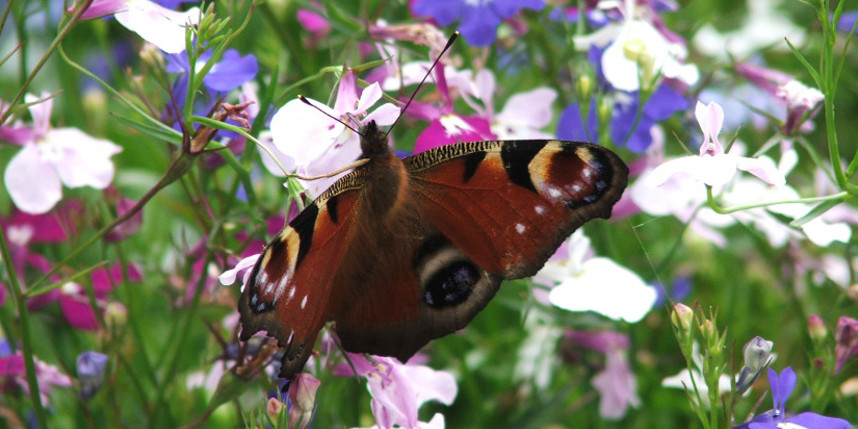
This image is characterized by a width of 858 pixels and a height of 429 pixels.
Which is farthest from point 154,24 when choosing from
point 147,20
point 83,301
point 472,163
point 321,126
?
point 83,301

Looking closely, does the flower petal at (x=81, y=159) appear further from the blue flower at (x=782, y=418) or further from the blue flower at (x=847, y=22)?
the blue flower at (x=847, y=22)

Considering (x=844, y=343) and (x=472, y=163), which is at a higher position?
(x=472, y=163)

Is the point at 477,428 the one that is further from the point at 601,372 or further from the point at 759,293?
the point at 759,293

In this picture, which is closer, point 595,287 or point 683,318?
point 683,318

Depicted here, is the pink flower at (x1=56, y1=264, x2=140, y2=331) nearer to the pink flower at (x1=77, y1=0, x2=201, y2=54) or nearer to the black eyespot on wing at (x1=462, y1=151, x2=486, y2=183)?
the pink flower at (x1=77, y1=0, x2=201, y2=54)

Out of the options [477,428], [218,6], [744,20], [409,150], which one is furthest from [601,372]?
[744,20]

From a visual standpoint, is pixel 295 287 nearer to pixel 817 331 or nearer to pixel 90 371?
pixel 90 371
